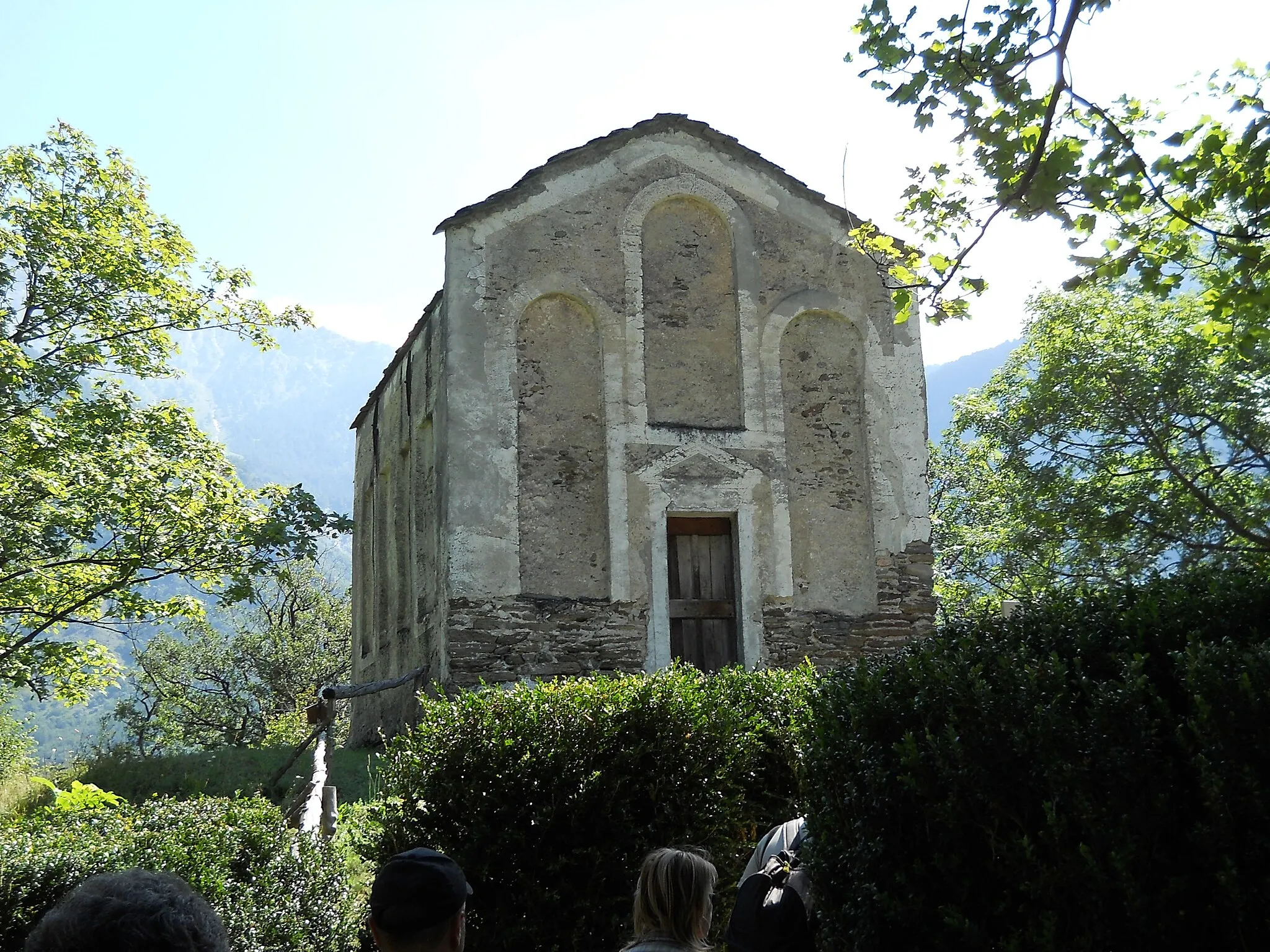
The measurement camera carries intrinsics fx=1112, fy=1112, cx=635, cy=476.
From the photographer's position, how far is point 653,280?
15.5m

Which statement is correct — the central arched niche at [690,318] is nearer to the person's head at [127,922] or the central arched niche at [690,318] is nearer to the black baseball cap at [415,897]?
the black baseball cap at [415,897]

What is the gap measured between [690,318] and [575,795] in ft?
30.7

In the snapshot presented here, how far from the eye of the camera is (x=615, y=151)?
15.6 meters

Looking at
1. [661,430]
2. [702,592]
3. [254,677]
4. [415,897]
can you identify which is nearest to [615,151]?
[661,430]

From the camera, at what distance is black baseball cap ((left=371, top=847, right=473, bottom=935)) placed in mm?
3357

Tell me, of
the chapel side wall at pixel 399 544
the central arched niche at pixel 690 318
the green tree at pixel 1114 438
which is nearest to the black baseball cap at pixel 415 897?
the chapel side wall at pixel 399 544

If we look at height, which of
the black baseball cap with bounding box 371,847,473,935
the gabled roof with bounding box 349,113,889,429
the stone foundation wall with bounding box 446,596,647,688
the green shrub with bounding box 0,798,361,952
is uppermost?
the gabled roof with bounding box 349,113,889,429

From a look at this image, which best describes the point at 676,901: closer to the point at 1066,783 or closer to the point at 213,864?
the point at 1066,783

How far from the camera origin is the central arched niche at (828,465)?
1526 centimetres

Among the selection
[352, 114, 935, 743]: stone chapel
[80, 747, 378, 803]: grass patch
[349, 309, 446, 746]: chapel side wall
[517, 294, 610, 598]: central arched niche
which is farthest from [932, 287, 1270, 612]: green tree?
[80, 747, 378, 803]: grass patch

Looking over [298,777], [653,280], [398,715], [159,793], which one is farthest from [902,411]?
[159,793]

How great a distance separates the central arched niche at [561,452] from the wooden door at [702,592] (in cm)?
112

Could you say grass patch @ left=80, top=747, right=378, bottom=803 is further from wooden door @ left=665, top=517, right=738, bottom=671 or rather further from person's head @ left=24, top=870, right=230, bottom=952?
person's head @ left=24, top=870, right=230, bottom=952

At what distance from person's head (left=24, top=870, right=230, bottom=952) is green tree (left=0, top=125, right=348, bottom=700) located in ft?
46.0
